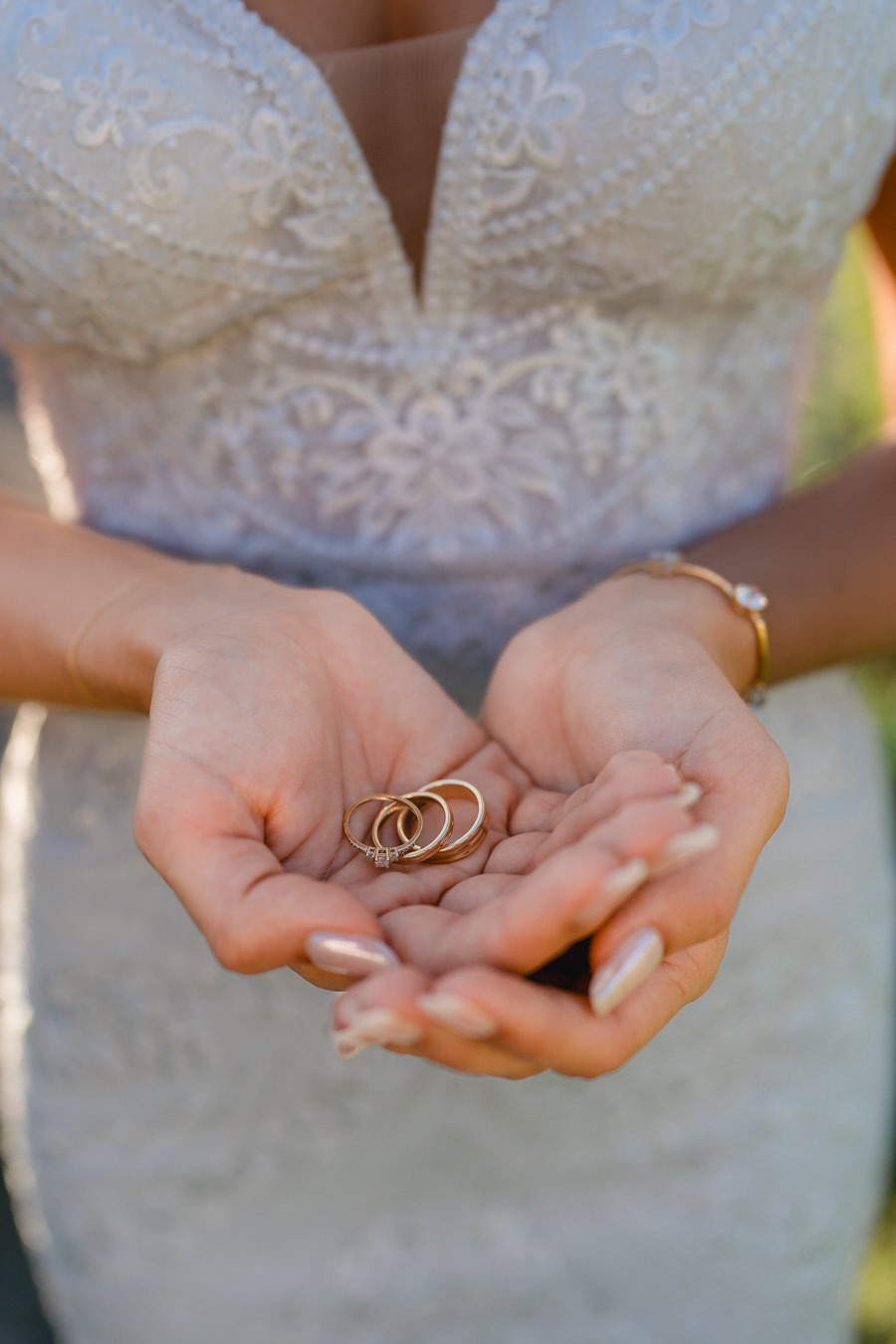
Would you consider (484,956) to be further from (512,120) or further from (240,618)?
(512,120)

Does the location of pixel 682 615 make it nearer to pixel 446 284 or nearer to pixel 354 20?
pixel 446 284

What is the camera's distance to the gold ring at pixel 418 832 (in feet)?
3.34

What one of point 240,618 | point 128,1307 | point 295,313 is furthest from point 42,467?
point 128,1307

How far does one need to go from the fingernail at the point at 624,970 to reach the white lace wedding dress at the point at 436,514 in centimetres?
67

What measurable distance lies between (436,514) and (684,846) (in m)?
0.68

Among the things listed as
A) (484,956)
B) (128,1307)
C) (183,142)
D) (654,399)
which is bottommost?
(128,1307)

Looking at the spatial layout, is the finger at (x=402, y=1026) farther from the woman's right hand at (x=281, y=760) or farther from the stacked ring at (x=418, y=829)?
the stacked ring at (x=418, y=829)

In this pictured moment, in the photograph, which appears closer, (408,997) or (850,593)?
(408,997)

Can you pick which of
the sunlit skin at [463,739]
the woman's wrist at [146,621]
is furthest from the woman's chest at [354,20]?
the woman's wrist at [146,621]

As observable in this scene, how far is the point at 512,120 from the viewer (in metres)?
1.13

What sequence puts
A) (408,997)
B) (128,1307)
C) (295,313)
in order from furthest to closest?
(128,1307) < (295,313) < (408,997)

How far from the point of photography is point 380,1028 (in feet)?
2.45

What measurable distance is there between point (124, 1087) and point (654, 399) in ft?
3.56

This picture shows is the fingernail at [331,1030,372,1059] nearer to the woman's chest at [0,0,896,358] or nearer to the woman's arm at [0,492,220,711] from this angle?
the woman's arm at [0,492,220,711]
